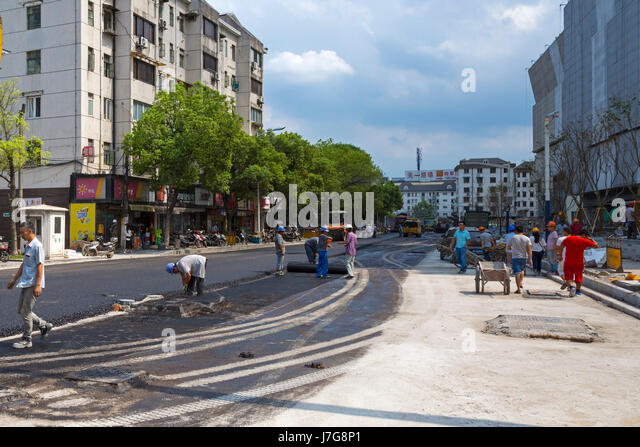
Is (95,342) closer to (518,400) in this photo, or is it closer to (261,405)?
(261,405)

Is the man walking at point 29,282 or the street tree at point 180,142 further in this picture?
the street tree at point 180,142

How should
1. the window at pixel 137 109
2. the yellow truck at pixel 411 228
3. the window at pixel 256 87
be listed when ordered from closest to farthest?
the window at pixel 137 109 → the window at pixel 256 87 → the yellow truck at pixel 411 228

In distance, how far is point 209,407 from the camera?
4.75 meters

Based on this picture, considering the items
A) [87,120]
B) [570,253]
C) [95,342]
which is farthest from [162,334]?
[87,120]

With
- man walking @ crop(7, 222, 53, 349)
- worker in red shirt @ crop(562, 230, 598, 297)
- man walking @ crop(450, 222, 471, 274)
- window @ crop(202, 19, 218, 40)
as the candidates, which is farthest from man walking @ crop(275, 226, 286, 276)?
window @ crop(202, 19, 218, 40)

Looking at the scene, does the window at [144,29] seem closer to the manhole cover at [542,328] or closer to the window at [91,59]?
the window at [91,59]

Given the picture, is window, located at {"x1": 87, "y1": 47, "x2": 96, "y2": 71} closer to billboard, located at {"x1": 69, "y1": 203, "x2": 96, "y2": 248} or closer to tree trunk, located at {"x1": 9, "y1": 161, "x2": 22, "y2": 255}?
billboard, located at {"x1": 69, "y1": 203, "x2": 96, "y2": 248}

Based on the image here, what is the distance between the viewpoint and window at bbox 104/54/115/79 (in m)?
35.4

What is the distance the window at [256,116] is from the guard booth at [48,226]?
32954 mm

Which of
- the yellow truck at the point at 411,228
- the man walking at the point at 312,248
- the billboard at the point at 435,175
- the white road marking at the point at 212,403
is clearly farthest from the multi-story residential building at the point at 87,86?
the billboard at the point at 435,175

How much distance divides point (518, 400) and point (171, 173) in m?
30.2

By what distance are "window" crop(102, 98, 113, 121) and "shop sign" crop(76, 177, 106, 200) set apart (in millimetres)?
5072

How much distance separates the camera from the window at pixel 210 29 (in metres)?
46.2

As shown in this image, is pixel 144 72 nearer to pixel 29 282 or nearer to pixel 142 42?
pixel 142 42
